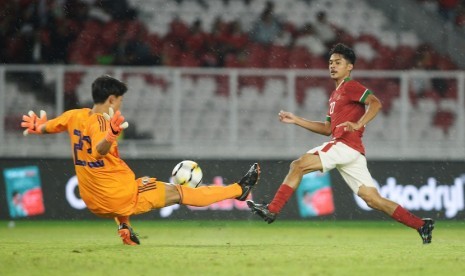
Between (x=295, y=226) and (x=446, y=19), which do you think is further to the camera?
(x=446, y=19)

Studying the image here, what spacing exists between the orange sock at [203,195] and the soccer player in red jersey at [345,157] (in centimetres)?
34

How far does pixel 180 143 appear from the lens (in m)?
15.3

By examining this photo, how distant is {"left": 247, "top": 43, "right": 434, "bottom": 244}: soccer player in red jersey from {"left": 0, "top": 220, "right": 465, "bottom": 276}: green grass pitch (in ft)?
1.16

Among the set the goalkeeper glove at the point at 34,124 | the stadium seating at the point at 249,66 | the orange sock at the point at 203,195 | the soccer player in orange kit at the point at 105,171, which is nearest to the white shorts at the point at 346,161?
the orange sock at the point at 203,195

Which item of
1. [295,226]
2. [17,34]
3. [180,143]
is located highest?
[17,34]

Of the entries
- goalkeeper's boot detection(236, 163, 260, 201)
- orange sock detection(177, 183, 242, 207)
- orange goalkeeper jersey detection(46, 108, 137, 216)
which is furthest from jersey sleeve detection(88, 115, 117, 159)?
goalkeeper's boot detection(236, 163, 260, 201)

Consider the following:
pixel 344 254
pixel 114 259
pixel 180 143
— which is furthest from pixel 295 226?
pixel 114 259

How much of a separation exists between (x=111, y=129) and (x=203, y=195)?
145 cm

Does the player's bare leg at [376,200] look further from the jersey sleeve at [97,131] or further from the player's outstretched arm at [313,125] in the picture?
the jersey sleeve at [97,131]

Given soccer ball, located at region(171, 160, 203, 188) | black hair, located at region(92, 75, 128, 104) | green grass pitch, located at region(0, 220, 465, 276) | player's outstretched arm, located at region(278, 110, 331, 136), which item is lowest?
green grass pitch, located at region(0, 220, 465, 276)

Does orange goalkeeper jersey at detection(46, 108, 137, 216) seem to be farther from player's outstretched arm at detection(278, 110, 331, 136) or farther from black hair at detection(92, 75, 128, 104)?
player's outstretched arm at detection(278, 110, 331, 136)

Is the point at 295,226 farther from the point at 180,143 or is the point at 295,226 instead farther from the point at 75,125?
the point at 75,125

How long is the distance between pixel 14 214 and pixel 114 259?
6.90m

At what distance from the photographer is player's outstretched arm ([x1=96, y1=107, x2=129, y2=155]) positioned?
871 centimetres
